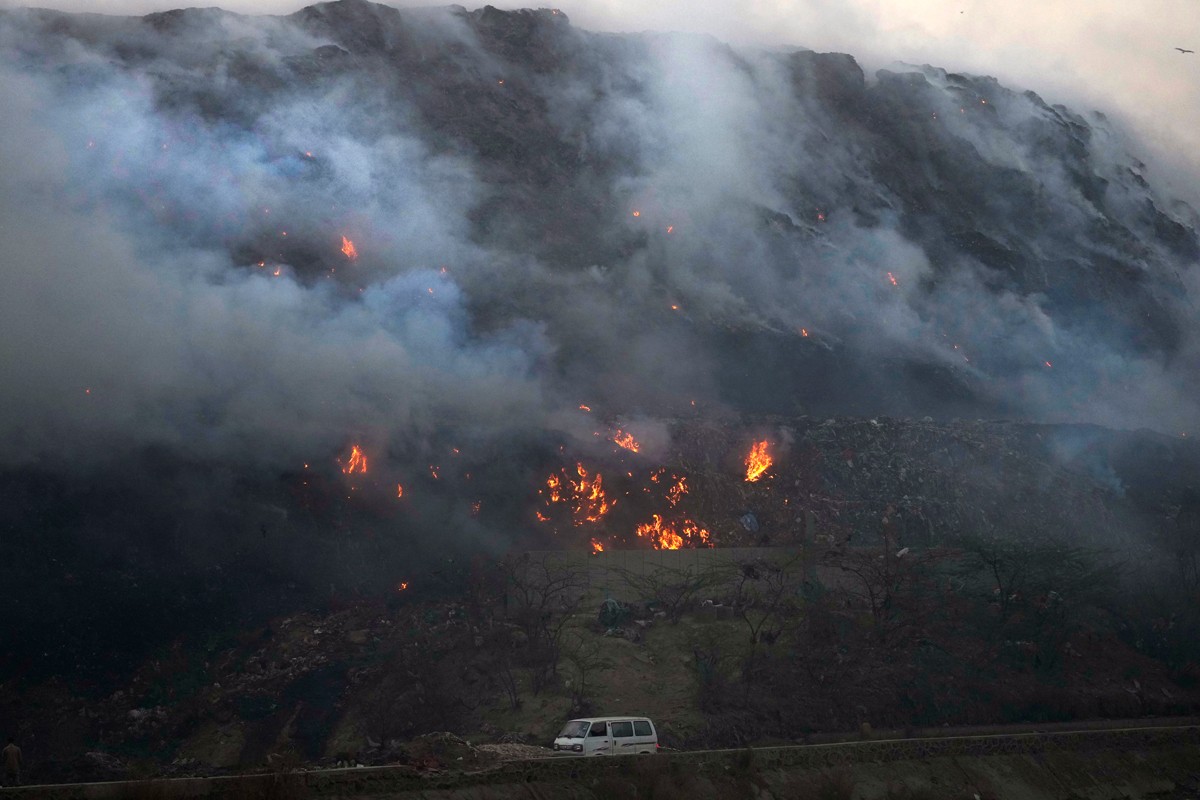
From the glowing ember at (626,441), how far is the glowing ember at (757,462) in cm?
572

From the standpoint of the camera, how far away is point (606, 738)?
83.8 ft

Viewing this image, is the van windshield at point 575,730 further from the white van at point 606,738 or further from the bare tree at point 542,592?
the bare tree at point 542,592

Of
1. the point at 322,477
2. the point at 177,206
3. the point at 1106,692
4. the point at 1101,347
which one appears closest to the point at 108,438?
the point at 322,477

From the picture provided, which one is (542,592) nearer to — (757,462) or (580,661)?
(580,661)

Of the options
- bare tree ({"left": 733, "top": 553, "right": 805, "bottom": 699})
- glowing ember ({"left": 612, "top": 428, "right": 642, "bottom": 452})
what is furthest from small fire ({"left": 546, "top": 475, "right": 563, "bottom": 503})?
bare tree ({"left": 733, "top": 553, "right": 805, "bottom": 699})

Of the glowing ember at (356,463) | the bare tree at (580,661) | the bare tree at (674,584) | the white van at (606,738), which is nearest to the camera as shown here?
the white van at (606,738)

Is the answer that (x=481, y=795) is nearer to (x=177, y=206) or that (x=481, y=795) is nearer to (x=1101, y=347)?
(x=177, y=206)

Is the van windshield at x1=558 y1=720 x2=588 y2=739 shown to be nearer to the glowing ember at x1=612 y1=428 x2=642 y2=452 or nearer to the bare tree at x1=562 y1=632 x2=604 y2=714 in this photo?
the bare tree at x1=562 y1=632 x2=604 y2=714

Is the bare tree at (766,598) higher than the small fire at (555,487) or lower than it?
higher

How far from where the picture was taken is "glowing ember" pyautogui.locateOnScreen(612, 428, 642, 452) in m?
51.6

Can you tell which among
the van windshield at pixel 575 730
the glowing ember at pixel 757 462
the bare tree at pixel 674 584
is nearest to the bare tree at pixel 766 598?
the bare tree at pixel 674 584

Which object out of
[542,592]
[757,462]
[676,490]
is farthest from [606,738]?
[757,462]

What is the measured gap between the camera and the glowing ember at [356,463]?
45.6m

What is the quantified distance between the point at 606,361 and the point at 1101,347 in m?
39.5
